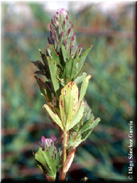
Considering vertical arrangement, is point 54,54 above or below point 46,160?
above

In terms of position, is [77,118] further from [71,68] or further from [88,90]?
[88,90]

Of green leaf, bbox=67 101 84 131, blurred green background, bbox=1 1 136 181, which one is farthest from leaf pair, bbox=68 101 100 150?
blurred green background, bbox=1 1 136 181

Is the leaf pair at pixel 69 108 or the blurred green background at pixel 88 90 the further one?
the blurred green background at pixel 88 90

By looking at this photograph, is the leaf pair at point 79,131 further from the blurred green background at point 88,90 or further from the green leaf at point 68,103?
the blurred green background at point 88,90

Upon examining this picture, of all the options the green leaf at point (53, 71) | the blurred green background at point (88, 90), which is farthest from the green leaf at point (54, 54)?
the blurred green background at point (88, 90)

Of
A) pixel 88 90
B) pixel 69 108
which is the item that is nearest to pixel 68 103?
pixel 69 108
